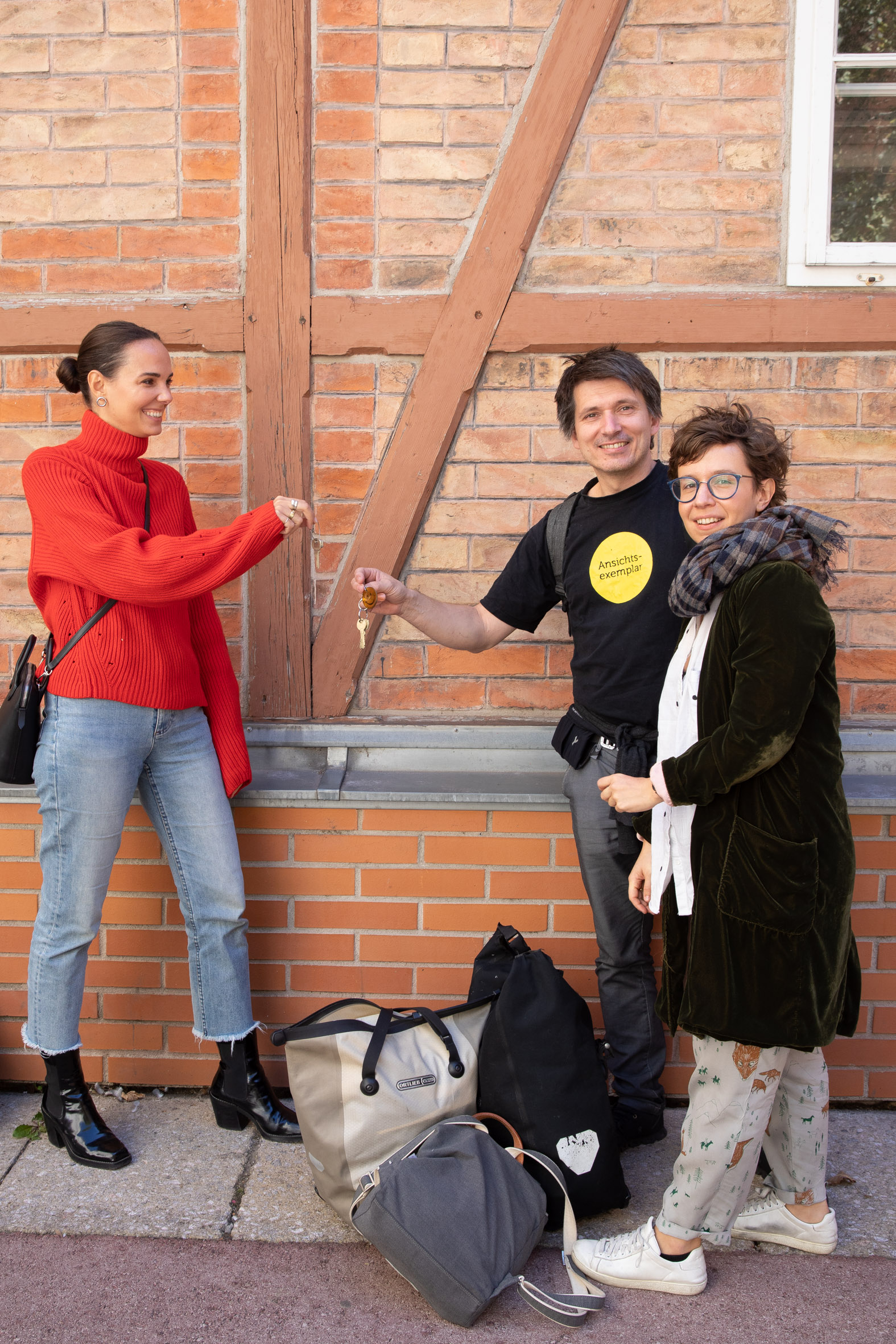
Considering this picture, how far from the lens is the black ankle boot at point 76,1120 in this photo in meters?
2.62

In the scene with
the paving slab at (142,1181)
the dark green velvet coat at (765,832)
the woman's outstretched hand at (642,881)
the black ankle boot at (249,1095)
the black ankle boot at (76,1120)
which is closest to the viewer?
the dark green velvet coat at (765,832)

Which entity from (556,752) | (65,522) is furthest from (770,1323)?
(65,522)

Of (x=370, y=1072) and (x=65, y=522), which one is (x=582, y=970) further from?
(x=65, y=522)

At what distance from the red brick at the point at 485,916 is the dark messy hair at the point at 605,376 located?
1.33 meters

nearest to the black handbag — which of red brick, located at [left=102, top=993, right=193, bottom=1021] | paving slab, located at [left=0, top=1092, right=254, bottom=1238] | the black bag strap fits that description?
the black bag strap

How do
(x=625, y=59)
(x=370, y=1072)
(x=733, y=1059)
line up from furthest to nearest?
(x=625, y=59) → (x=370, y=1072) → (x=733, y=1059)

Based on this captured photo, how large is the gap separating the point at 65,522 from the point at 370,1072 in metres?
1.47

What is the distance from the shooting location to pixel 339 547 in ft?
9.89

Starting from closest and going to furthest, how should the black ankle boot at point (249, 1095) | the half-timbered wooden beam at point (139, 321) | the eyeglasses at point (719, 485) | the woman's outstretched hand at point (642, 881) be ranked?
the eyeglasses at point (719, 485) → the woman's outstretched hand at point (642, 881) → the black ankle boot at point (249, 1095) → the half-timbered wooden beam at point (139, 321)

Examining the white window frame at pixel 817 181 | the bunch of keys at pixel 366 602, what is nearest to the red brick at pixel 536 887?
the bunch of keys at pixel 366 602

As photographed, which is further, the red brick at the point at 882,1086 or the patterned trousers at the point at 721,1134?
the red brick at the point at 882,1086

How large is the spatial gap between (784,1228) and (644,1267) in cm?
38

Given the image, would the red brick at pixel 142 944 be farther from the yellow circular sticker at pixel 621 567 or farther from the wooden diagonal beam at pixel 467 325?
the yellow circular sticker at pixel 621 567

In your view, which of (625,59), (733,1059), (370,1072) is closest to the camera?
(733,1059)
